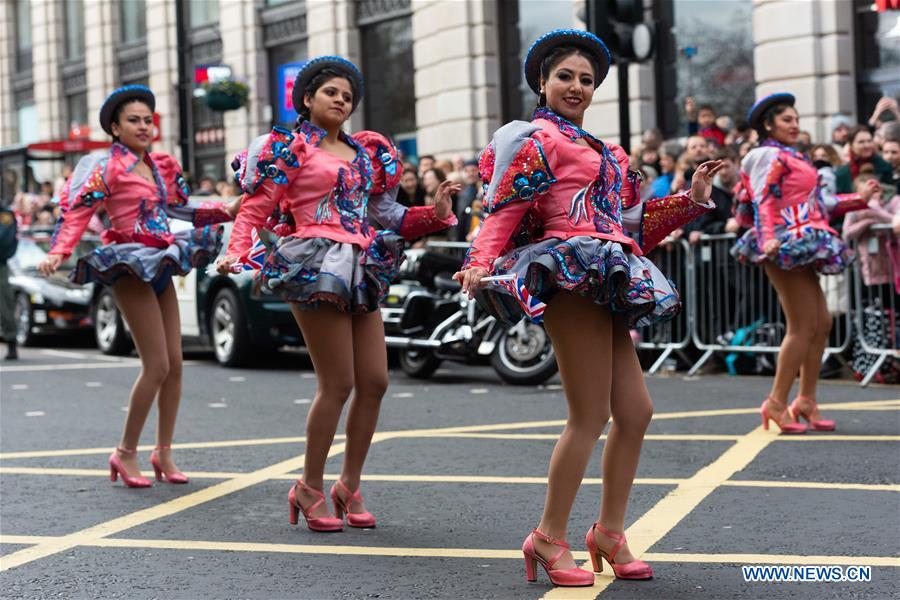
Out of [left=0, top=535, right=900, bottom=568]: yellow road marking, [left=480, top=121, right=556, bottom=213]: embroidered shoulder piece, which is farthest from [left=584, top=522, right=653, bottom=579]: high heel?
[left=480, top=121, right=556, bottom=213]: embroidered shoulder piece

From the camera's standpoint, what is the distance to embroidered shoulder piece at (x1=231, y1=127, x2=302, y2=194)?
20.1ft

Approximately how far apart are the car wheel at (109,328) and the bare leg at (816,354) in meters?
9.21

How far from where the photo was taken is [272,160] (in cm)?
613

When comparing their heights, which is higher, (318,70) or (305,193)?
(318,70)

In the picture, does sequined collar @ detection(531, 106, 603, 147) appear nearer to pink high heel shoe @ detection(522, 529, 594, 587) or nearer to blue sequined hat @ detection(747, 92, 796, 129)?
pink high heel shoe @ detection(522, 529, 594, 587)

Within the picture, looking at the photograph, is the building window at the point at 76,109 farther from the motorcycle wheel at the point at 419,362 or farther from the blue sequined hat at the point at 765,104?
the blue sequined hat at the point at 765,104

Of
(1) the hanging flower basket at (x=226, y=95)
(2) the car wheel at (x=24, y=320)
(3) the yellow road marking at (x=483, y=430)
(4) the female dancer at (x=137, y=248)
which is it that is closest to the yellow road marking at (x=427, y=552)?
(4) the female dancer at (x=137, y=248)

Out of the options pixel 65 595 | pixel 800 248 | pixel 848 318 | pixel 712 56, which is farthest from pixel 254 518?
pixel 712 56

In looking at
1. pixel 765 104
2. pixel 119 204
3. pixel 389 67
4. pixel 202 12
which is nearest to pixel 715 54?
pixel 389 67

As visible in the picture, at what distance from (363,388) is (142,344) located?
169 cm

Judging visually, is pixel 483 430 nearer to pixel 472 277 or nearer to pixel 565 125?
pixel 565 125

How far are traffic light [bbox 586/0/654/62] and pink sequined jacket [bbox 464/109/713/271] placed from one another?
24.1ft

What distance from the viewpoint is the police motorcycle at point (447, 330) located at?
12227mm

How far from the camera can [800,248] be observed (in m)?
8.48
